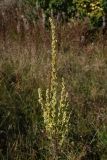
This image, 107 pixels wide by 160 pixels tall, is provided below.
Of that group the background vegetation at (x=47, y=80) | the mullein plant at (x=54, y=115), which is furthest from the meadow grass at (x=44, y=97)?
the mullein plant at (x=54, y=115)

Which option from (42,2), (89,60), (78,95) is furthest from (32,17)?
(78,95)

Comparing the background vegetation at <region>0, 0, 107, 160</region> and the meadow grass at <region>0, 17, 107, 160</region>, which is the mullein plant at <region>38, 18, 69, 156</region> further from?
the meadow grass at <region>0, 17, 107, 160</region>

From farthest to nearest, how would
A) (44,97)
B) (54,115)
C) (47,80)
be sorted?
(47,80), (44,97), (54,115)

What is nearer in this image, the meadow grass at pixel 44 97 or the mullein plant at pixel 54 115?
the mullein plant at pixel 54 115

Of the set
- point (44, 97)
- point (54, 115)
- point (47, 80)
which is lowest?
point (44, 97)

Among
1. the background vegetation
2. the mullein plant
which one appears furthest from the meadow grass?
the mullein plant

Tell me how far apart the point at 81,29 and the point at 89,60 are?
1.46 meters

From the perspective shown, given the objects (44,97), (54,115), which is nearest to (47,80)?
(44,97)

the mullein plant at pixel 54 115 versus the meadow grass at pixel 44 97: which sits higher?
the mullein plant at pixel 54 115

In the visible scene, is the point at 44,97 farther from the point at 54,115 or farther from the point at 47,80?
the point at 54,115

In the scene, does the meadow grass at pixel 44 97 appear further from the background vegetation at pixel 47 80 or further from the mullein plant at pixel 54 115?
the mullein plant at pixel 54 115

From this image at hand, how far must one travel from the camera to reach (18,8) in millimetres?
8797

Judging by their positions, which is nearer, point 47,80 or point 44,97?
point 44,97

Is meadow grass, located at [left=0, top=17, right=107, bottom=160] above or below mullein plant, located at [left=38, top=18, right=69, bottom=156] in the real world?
below
